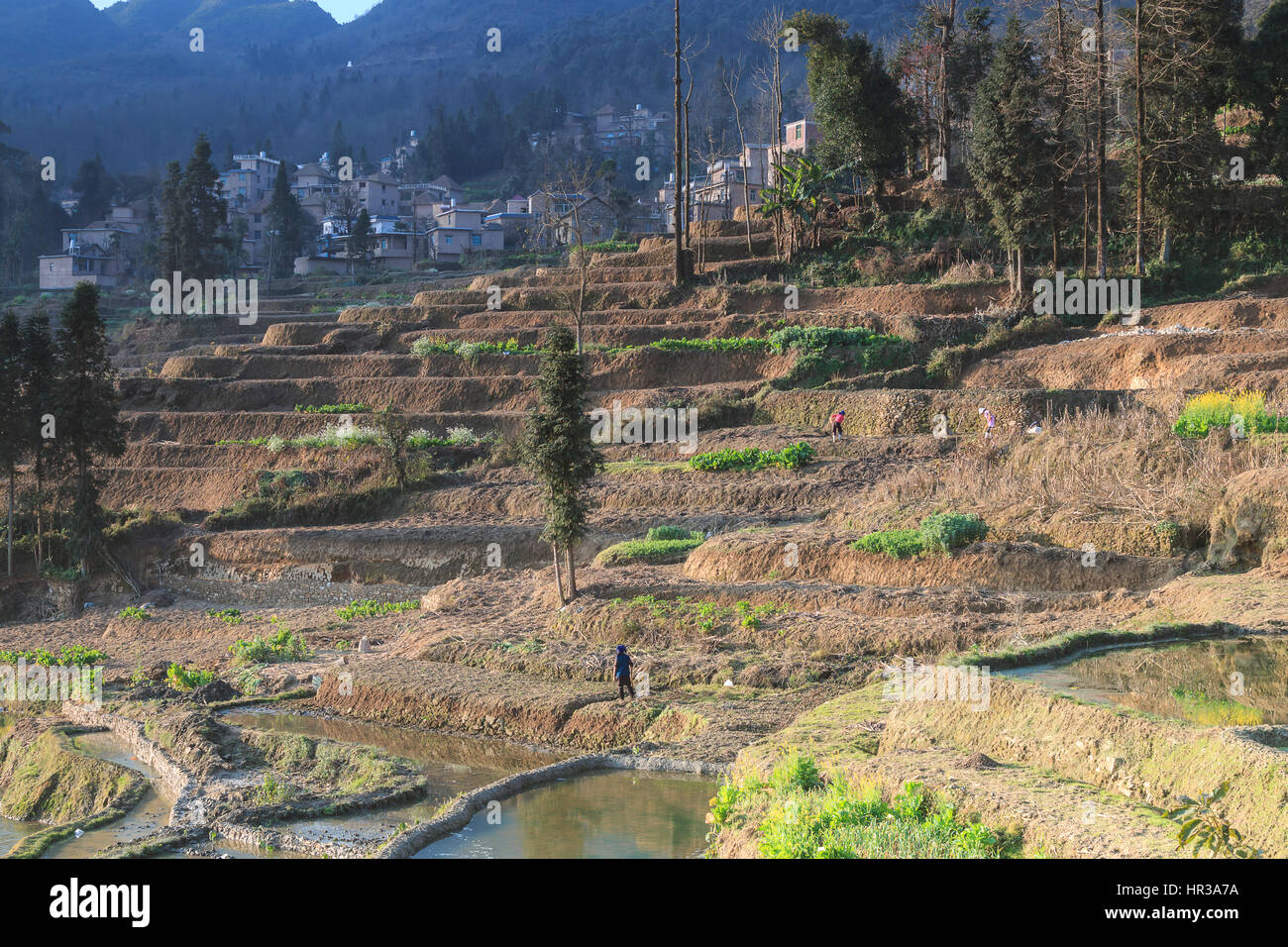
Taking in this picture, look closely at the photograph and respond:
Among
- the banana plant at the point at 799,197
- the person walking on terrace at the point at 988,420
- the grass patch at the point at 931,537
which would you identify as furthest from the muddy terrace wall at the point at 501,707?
the banana plant at the point at 799,197

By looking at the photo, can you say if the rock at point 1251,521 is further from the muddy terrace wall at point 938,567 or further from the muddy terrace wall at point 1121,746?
the muddy terrace wall at point 1121,746

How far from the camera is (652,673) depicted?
16.2 meters

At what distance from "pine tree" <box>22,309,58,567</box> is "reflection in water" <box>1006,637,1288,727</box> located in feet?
85.6

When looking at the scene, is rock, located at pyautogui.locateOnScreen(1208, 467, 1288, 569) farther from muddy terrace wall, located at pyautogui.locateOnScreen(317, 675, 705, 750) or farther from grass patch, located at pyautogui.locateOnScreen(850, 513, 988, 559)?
muddy terrace wall, located at pyautogui.locateOnScreen(317, 675, 705, 750)

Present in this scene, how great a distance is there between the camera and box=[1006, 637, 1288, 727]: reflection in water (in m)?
9.84

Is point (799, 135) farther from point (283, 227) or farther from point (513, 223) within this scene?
point (283, 227)

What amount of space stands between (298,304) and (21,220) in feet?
133

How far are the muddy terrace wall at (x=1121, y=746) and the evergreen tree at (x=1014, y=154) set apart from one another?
Result: 28.3 meters

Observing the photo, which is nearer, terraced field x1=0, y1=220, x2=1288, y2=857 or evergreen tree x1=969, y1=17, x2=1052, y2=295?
terraced field x1=0, y1=220, x2=1288, y2=857

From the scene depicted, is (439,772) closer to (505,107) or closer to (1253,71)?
(1253,71)

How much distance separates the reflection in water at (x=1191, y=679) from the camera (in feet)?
32.3

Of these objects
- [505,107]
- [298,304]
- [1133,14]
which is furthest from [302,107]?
[1133,14]

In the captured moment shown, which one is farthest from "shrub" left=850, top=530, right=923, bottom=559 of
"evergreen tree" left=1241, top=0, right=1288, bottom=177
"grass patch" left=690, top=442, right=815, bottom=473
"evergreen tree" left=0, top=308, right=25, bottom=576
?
"evergreen tree" left=1241, top=0, right=1288, bottom=177

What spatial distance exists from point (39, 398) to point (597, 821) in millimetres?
24080
